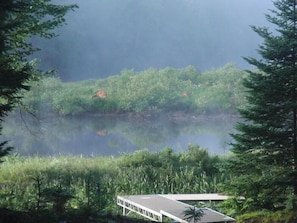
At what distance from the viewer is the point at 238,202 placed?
18.0ft

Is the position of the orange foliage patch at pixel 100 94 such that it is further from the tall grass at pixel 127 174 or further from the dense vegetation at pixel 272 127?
the dense vegetation at pixel 272 127

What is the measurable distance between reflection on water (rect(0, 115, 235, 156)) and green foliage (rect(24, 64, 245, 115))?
2.11ft

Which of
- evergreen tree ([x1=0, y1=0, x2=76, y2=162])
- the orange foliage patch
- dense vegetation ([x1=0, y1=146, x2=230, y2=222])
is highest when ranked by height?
the orange foliage patch

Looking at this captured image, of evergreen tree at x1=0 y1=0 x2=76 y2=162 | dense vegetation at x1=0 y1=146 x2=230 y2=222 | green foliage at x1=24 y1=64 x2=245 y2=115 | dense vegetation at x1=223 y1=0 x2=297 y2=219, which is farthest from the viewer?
green foliage at x1=24 y1=64 x2=245 y2=115

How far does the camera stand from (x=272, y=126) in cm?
526

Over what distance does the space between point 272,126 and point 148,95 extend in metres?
19.1

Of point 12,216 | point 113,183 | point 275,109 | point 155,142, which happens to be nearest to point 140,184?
point 113,183

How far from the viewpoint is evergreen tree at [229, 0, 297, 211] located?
5.14m

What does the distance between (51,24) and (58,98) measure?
53.6ft

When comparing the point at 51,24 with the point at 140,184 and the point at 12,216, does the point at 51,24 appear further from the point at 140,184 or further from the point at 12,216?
the point at 12,216

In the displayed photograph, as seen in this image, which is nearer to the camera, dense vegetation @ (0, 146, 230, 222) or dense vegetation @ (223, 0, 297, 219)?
dense vegetation @ (223, 0, 297, 219)

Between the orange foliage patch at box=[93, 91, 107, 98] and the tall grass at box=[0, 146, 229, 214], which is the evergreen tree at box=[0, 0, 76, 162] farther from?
the orange foliage patch at box=[93, 91, 107, 98]

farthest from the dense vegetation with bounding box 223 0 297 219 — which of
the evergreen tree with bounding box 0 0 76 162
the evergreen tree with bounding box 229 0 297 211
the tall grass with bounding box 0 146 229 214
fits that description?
the tall grass with bounding box 0 146 229 214

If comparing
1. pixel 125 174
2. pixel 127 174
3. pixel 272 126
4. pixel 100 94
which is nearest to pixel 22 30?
pixel 272 126
